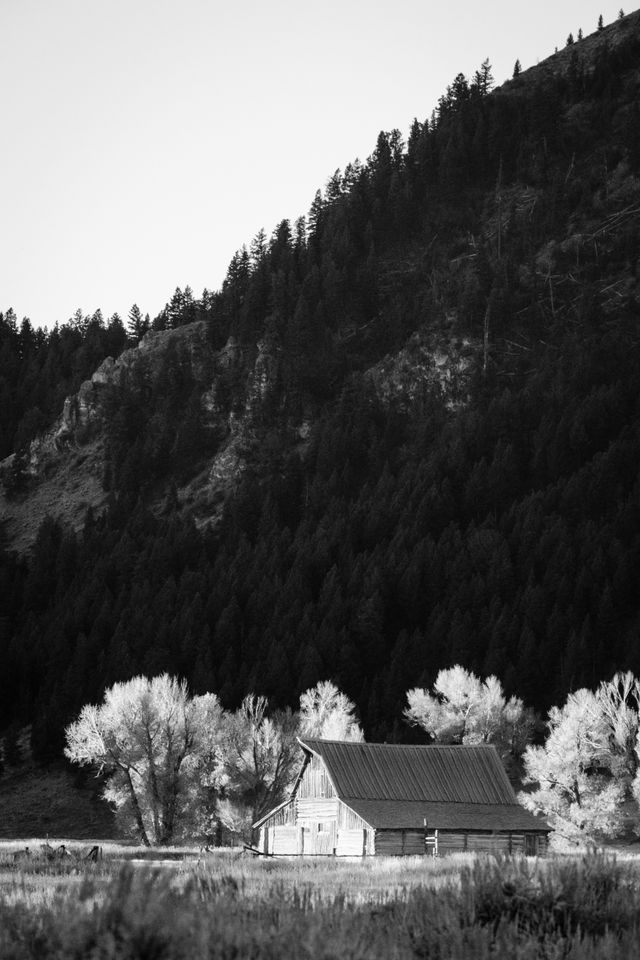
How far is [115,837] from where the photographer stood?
9831cm

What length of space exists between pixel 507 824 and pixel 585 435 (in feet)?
406

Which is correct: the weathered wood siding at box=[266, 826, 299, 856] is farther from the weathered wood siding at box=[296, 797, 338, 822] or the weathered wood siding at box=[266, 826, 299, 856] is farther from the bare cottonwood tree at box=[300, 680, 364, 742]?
the bare cottonwood tree at box=[300, 680, 364, 742]

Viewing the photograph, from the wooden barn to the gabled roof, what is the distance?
2.4 inches

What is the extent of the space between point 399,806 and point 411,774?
3078 millimetres

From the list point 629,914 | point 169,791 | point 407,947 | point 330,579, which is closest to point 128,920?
point 407,947

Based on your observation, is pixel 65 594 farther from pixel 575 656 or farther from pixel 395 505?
pixel 575 656

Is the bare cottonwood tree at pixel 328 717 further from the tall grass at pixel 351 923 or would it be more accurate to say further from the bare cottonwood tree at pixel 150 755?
the tall grass at pixel 351 923

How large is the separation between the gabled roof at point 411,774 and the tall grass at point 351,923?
4765 cm

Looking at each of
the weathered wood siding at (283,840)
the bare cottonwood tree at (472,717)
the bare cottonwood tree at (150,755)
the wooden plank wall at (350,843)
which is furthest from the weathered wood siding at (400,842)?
the bare cottonwood tree at (472,717)

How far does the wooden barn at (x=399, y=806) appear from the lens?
65438mm

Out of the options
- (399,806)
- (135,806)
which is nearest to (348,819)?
(399,806)

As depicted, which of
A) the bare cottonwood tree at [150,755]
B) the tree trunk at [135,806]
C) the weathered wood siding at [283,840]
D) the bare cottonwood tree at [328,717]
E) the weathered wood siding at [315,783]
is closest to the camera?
the weathered wood siding at [315,783]

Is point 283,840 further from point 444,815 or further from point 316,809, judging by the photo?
point 444,815

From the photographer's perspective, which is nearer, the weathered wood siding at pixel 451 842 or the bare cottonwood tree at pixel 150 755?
the weathered wood siding at pixel 451 842
